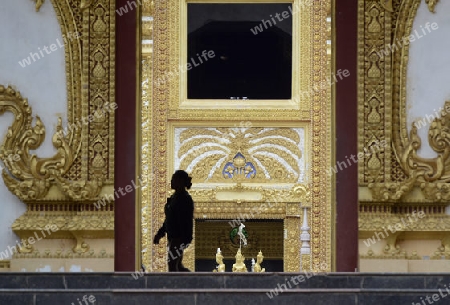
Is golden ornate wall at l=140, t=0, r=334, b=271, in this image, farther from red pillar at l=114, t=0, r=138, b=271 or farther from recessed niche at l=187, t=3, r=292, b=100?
red pillar at l=114, t=0, r=138, b=271

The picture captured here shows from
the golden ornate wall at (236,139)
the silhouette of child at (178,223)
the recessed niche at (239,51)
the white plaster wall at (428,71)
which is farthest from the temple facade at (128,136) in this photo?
the recessed niche at (239,51)

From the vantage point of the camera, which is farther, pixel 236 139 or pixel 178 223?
pixel 236 139

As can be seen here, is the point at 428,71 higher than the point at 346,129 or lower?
higher

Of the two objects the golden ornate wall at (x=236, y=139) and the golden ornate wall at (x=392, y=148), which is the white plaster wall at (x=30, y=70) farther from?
the golden ornate wall at (x=236, y=139)

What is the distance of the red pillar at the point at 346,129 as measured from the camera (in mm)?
13305

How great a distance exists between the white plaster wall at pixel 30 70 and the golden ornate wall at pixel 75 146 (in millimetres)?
60

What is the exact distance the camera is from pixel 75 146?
13.2 m

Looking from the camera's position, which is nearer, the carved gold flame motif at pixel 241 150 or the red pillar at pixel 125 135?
the red pillar at pixel 125 135

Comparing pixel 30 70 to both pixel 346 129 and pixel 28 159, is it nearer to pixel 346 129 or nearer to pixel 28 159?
pixel 28 159

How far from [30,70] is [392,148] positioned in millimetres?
3301

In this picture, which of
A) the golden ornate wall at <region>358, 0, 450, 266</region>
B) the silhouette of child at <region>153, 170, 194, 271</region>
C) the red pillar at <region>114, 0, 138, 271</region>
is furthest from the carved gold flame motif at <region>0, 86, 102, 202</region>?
the golden ornate wall at <region>358, 0, 450, 266</region>

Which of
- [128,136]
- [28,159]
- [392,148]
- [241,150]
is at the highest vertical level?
[241,150]

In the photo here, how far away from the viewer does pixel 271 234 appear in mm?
19359

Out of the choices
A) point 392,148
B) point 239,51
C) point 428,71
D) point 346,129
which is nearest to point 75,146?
point 346,129
